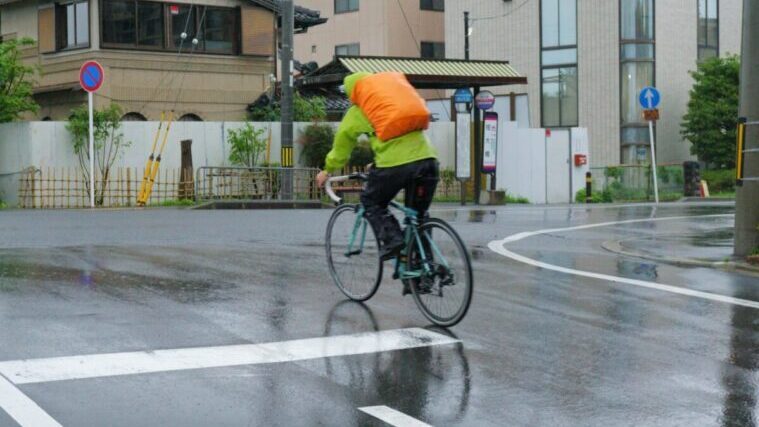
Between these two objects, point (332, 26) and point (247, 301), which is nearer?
point (247, 301)

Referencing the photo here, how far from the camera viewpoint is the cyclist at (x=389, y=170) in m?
7.20

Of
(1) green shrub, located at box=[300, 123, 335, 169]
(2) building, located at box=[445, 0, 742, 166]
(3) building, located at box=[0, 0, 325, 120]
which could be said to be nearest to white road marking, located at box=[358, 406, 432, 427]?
(1) green shrub, located at box=[300, 123, 335, 169]

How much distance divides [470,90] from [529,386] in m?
24.2

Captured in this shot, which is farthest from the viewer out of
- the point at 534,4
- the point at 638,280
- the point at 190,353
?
the point at 534,4

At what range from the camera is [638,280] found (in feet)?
31.1

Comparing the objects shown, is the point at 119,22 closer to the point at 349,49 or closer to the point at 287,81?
the point at 287,81

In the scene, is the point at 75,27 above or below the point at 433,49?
below

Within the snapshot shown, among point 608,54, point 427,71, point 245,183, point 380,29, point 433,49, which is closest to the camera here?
point 245,183

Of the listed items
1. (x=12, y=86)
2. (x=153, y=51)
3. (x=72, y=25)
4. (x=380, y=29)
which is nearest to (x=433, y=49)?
(x=380, y=29)

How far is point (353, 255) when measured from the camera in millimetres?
8156

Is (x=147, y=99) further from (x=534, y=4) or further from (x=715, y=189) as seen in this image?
(x=715, y=189)

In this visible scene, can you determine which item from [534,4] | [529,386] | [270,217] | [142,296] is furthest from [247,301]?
[534,4]

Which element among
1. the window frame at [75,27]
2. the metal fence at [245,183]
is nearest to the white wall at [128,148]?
the metal fence at [245,183]

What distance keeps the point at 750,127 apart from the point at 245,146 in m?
19.2
